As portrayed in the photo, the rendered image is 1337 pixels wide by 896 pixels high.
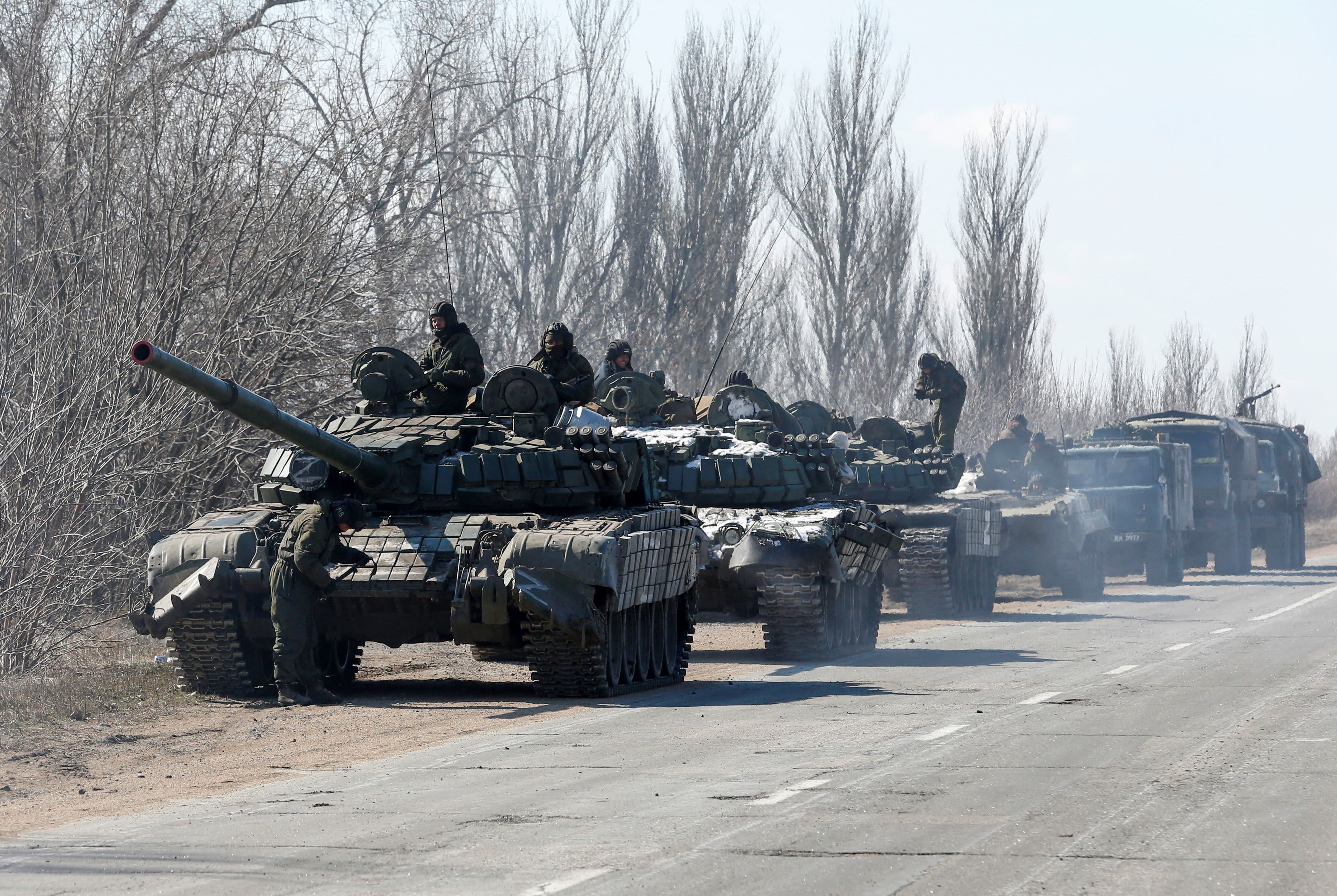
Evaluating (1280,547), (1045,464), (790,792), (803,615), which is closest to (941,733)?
(790,792)

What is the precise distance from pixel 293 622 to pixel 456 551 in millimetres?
1206

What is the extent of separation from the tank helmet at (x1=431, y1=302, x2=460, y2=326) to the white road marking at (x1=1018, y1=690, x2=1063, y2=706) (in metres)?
5.55

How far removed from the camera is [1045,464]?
2638 centimetres

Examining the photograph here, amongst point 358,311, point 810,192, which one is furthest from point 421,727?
point 810,192

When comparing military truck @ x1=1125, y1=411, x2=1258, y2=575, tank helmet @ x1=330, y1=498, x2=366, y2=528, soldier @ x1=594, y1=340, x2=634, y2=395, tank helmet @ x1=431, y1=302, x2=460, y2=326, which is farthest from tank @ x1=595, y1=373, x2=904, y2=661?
military truck @ x1=1125, y1=411, x2=1258, y2=575

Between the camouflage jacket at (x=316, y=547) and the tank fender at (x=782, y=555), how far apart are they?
4.40 m

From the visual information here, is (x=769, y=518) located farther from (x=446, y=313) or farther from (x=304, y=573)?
(x=304, y=573)

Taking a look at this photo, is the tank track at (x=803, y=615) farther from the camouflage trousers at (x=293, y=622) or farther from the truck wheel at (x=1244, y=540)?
the truck wheel at (x=1244, y=540)

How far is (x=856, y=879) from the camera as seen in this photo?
611 cm

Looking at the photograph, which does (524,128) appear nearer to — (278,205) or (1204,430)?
(1204,430)

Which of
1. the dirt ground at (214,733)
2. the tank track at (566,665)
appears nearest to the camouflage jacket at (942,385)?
the dirt ground at (214,733)

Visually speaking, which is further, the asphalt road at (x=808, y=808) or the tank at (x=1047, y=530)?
the tank at (x=1047, y=530)

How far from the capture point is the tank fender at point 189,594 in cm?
1218

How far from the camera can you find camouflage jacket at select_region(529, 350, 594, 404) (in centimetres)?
1477
